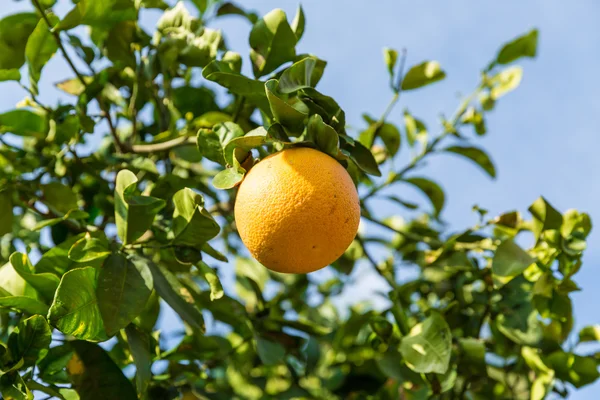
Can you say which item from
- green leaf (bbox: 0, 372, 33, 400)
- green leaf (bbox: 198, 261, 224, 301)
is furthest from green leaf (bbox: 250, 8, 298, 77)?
green leaf (bbox: 0, 372, 33, 400)

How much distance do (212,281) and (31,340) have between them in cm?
37

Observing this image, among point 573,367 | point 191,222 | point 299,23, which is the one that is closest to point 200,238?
point 191,222

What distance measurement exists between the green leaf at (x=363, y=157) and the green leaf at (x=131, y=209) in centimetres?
41

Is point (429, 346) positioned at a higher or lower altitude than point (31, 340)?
lower

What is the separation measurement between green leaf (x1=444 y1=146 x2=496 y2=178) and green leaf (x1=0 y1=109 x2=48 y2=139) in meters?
1.28

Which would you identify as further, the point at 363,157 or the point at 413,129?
A: the point at 413,129

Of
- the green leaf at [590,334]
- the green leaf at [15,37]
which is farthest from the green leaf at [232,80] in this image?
the green leaf at [590,334]

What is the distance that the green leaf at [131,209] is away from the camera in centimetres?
138

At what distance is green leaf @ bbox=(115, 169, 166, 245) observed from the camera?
1384 mm

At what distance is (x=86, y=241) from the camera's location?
4.56ft

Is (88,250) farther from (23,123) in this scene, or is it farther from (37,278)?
(23,123)

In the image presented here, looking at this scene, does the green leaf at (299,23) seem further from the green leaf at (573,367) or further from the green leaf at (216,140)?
the green leaf at (573,367)

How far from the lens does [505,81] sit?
2.29m

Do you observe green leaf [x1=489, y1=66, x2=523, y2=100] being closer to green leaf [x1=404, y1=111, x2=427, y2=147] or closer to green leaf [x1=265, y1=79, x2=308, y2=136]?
green leaf [x1=404, y1=111, x2=427, y2=147]
